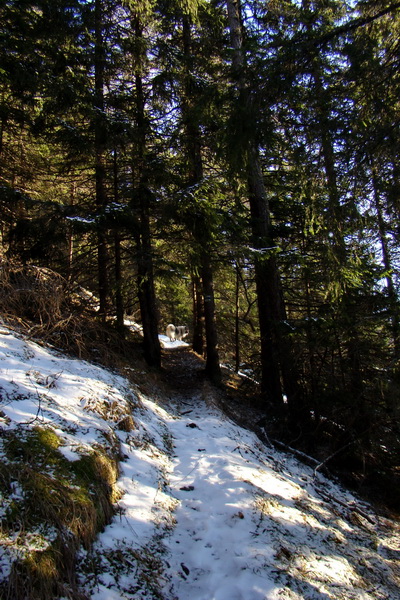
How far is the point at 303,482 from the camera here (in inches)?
237

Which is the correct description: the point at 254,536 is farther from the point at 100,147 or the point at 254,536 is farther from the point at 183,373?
the point at 100,147

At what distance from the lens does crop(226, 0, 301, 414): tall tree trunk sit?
27.6 feet

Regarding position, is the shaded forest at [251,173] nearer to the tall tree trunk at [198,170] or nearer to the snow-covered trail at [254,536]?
the tall tree trunk at [198,170]

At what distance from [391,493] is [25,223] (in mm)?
10291

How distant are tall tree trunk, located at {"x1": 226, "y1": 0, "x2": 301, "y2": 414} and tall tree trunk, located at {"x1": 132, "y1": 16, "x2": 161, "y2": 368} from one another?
297 centimetres

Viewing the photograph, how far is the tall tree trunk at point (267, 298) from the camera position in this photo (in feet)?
27.6

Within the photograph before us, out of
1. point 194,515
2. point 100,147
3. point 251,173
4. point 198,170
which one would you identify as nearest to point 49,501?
point 194,515

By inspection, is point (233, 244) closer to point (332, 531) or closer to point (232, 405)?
point (232, 405)

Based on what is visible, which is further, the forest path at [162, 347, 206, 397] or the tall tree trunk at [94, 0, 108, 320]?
the forest path at [162, 347, 206, 397]

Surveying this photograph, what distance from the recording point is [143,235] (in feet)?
32.9

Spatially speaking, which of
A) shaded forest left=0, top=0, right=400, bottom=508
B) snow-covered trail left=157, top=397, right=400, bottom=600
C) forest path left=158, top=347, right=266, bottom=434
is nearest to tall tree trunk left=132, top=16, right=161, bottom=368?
shaded forest left=0, top=0, right=400, bottom=508

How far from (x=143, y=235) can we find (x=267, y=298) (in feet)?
13.6

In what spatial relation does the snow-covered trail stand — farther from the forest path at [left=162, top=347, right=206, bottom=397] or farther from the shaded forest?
the forest path at [left=162, top=347, right=206, bottom=397]

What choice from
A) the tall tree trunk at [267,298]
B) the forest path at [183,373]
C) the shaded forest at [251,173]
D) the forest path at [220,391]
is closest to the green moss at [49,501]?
the shaded forest at [251,173]
